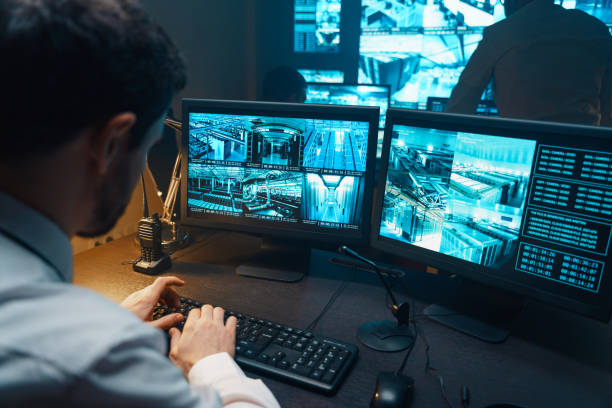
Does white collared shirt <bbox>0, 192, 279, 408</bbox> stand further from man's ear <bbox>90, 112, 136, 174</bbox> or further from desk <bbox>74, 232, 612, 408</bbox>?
desk <bbox>74, 232, 612, 408</bbox>

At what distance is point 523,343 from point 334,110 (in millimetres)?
702

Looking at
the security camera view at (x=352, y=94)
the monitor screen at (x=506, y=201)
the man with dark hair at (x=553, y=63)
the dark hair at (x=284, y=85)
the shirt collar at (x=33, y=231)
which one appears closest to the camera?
the shirt collar at (x=33, y=231)

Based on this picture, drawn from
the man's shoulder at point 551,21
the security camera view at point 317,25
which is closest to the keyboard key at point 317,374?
the man's shoulder at point 551,21

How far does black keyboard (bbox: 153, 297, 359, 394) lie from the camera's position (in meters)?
0.79

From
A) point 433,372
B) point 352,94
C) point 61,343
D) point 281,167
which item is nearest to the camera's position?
point 61,343

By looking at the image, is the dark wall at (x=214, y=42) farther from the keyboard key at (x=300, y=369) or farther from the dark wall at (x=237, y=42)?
the keyboard key at (x=300, y=369)

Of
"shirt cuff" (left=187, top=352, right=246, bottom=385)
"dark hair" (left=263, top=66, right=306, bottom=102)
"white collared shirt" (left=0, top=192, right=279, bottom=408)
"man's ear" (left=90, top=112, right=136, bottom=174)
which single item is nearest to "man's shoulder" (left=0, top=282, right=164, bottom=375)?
"white collared shirt" (left=0, top=192, right=279, bottom=408)

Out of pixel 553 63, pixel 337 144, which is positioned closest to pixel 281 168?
pixel 337 144

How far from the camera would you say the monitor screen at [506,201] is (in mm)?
840

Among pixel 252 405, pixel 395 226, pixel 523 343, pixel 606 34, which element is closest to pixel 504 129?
pixel 395 226

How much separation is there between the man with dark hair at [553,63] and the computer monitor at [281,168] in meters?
1.12

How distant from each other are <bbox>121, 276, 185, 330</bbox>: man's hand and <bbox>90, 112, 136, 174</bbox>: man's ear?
0.47 m

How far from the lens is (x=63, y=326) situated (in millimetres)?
423

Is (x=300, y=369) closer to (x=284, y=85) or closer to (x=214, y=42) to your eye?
(x=284, y=85)
